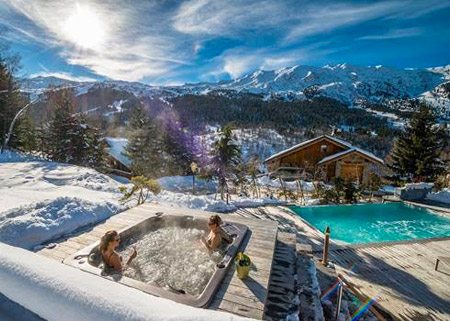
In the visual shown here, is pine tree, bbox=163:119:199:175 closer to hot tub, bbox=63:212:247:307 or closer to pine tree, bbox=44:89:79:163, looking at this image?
pine tree, bbox=44:89:79:163

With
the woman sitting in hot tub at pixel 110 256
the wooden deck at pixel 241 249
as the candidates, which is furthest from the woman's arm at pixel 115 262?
the wooden deck at pixel 241 249

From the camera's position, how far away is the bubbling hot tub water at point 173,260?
349 cm

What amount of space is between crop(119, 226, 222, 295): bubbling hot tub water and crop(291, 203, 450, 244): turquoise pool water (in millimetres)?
4912

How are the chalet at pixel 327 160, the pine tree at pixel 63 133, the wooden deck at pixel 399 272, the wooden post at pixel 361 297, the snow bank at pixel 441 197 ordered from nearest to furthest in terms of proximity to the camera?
1. the wooden post at pixel 361 297
2. the wooden deck at pixel 399 272
3. the snow bank at pixel 441 197
4. the pine tree at pixel 63 133
5. the chalet at pixel 327 160

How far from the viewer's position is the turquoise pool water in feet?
25.7

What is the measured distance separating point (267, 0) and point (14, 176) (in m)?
10.2

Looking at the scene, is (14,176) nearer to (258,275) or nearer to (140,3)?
(140,3)

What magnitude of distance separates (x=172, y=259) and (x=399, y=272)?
4.21 metres

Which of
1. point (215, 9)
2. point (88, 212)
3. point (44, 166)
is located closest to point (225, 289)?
point (88, 212)

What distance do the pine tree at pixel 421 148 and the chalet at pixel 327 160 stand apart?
217 cm

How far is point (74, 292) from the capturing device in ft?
3.01

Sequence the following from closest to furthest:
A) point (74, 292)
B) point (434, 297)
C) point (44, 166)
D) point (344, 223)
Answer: point (74, 292) → point (434, 297) → point (344, 223) → point (44, 166)

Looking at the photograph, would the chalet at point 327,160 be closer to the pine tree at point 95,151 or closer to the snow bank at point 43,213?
the pine tree at point 95,151

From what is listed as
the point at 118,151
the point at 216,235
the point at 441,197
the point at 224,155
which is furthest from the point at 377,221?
the point at 118,151
